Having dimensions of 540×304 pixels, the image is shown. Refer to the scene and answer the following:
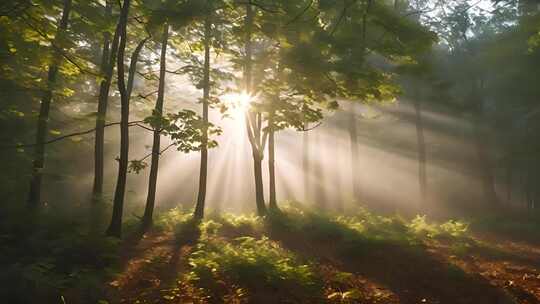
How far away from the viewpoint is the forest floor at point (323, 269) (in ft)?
23.1

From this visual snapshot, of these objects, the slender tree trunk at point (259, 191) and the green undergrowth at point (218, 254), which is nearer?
the green undergrowth at point (218, 254)

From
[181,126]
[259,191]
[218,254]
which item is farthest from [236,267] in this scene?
[259,191]


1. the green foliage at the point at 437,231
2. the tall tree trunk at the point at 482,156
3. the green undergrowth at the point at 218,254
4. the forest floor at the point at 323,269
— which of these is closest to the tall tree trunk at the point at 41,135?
the green undergrowth at the point at 218,254

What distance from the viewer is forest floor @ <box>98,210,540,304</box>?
277 inches

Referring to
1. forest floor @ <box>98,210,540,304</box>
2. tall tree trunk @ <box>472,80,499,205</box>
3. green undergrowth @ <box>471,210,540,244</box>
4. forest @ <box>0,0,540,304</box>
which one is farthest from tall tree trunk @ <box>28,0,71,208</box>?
tall tree trunk @ <box>472,80,499,205</box>

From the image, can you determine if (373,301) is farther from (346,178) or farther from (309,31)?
(346,178)

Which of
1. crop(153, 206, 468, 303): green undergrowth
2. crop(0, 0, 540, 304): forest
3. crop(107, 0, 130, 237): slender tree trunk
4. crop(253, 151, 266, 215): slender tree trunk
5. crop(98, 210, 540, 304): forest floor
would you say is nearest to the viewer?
crop(98, 210, 540, 304): forest floor

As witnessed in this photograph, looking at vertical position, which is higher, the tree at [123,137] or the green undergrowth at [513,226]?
the tree at [123,137]

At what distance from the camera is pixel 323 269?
30.2 ft

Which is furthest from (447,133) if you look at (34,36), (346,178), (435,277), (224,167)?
(34,36)

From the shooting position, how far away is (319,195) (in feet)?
90.5

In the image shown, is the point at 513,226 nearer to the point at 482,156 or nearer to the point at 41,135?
the point at 482,156

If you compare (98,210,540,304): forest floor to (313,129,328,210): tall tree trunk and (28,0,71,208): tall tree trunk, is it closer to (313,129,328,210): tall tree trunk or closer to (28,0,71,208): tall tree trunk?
(28,0,71,208): tall tree trunk

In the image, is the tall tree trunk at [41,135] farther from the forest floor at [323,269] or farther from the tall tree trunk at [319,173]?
the tall tree trunk at [319,173]
